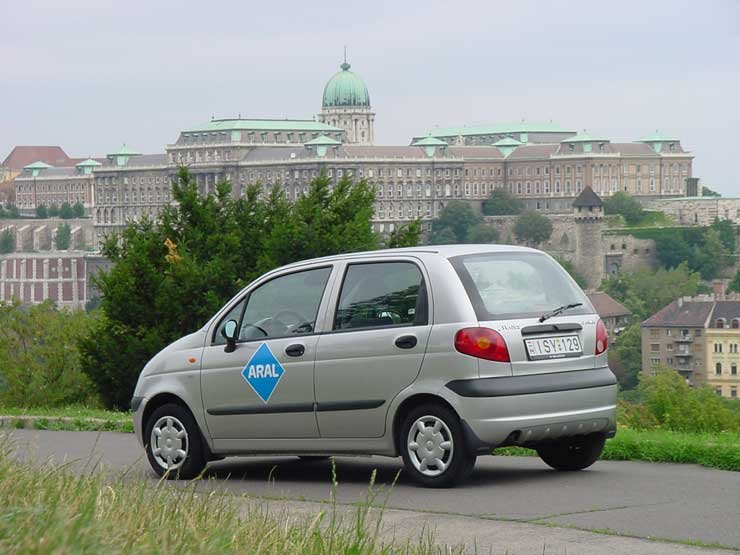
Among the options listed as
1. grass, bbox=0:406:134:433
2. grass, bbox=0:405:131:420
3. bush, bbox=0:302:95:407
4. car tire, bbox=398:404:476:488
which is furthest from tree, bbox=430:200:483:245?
car tire, bbox=398:404:476:488

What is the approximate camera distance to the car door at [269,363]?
8086 millimetres

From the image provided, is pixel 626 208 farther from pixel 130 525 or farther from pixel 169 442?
pixel 130 525

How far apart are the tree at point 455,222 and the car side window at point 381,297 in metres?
140

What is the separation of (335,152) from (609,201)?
81.4 feet

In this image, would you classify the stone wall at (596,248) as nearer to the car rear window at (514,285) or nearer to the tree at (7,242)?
the tree at (7,242)

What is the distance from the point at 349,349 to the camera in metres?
7.89

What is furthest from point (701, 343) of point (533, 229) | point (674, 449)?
point (674, 449)

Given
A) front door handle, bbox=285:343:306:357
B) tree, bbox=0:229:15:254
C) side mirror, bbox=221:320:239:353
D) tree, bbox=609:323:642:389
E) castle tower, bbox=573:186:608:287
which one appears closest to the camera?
front door handle, bbox=285:343:306:357

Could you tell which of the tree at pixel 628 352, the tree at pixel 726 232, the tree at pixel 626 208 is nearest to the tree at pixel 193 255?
the tree at pixel 628 352

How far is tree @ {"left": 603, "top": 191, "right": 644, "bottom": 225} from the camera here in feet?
482

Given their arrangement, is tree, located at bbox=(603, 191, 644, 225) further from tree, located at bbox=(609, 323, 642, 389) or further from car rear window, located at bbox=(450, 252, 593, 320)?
car rear window, located at bbox=(450, 252, 593, 320)

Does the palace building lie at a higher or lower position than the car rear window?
higher

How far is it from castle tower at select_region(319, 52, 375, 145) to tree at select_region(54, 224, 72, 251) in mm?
27151

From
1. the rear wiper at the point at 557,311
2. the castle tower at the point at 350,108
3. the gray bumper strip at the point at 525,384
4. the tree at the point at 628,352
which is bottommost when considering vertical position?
the tree at the point at 628,352
